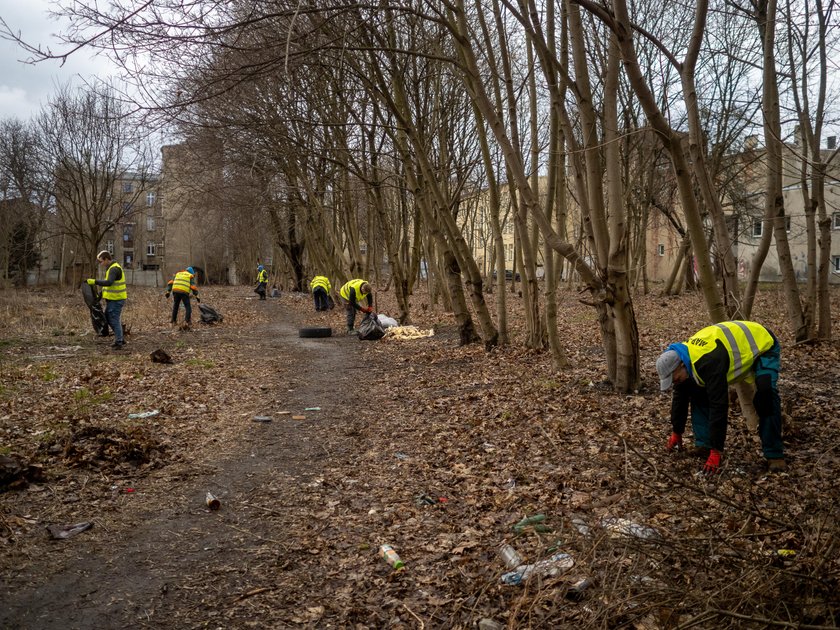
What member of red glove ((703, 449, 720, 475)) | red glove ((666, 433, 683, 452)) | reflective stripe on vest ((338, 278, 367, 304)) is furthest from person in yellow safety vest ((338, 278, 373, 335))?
red glove ((703, 449, 720, 475))

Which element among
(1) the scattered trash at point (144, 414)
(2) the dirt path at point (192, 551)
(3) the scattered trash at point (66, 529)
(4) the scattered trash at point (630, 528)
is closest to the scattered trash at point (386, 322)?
(1) the scattered trash at point (144, 414)

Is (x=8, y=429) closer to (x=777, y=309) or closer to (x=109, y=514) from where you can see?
(x=109, y=514)

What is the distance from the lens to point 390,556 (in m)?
4.53

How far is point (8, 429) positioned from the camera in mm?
7301

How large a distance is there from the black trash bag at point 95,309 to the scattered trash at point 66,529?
471 inches

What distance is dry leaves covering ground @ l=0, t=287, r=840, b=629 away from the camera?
3.27 metres

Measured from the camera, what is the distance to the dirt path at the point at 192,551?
12.7ft

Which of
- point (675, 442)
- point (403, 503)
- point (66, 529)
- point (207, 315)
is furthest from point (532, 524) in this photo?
point (207, 315)

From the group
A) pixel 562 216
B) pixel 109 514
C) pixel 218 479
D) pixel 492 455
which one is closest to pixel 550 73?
pixel 562 216

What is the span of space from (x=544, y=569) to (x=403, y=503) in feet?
6.27

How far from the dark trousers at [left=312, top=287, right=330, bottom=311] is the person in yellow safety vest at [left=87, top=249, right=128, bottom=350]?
11.3m

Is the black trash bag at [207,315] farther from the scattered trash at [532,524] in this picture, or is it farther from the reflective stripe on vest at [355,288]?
the scattered trash at [532,524]

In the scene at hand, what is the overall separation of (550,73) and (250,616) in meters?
7.31

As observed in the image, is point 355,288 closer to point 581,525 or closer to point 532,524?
point 532,524
